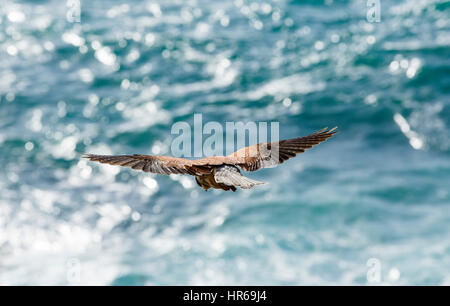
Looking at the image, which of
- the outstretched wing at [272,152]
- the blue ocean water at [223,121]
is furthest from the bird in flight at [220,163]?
the blue ocean water at [223,121]

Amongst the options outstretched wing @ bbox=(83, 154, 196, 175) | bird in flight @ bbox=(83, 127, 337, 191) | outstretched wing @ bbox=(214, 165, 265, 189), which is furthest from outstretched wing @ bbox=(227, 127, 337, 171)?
outstretched wing @ bbox=(83, 154, 196, 175)

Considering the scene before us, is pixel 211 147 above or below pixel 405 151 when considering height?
below

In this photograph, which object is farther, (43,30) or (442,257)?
(43,30)

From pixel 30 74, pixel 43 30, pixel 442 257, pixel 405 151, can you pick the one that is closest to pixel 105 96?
pixel 30 74

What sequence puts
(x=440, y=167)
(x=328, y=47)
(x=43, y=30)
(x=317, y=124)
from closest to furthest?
1. (x=440, y=167)
2. (x=317, y=124)
3. (x=328, y=47)
4. (x=43, y=30)

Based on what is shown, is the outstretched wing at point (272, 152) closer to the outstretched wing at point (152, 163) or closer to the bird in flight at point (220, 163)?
the bird in flight at point (220, 163)

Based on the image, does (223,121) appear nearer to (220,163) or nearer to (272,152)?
(272,152)

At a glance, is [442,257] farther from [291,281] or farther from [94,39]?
[94,39]
